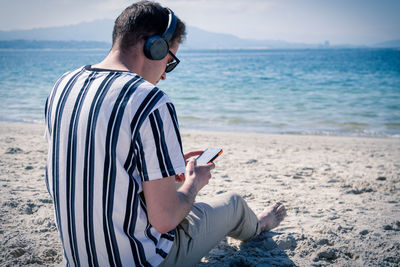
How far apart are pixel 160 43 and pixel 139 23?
0.42ft

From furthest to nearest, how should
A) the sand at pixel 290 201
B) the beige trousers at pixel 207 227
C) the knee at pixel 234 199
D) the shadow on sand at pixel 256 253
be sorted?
the sand at pixel 290 201 → the shadow on sand at pixel 256 253 → the knee at pixel 234 199 → the beige trousers at pixel 207 227

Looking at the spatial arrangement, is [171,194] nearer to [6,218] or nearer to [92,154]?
[92,154]

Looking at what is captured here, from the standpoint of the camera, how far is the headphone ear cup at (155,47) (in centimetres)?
155

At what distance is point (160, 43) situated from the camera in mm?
1578

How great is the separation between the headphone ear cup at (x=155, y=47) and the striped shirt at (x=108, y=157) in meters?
0.18

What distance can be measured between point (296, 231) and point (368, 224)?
64cm

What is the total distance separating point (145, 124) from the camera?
134cm

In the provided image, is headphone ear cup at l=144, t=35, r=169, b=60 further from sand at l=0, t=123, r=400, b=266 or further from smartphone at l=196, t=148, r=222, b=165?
sand at l=0, t=123, r=400, b=266

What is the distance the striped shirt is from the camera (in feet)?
4.44

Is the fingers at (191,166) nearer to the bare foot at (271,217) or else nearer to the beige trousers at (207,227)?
the beige trousers at (207,227)

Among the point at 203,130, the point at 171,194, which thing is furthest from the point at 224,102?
the point at 171,194

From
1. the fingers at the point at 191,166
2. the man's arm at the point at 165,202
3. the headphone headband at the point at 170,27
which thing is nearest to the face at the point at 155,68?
the headphone headband at the point at 170,27

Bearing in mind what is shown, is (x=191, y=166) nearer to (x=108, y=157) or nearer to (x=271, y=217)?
(x=108, y=157)

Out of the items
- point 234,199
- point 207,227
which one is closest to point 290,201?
point 234,199
